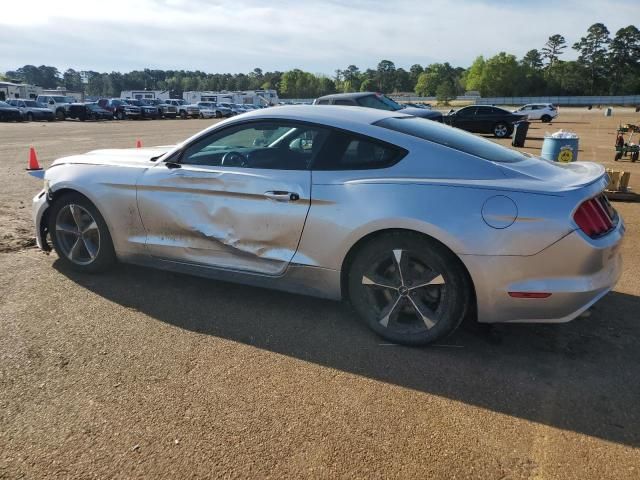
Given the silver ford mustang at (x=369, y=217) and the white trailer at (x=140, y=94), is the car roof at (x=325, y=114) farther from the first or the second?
the white trailer at (x=140, y=94)

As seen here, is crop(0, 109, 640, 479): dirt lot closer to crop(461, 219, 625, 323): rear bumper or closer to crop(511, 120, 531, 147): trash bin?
crop(461, 219, 625, 323): rear bumper

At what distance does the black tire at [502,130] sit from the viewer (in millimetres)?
21531

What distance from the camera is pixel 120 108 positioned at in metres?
41.8

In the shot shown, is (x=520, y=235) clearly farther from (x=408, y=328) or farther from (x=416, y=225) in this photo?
(x=408, y=328)

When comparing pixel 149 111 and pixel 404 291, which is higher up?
pixel 149 111

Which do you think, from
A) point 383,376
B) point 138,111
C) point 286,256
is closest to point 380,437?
point 383,376

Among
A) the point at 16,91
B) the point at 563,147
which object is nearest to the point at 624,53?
the point at 16,91

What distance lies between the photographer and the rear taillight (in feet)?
9.61

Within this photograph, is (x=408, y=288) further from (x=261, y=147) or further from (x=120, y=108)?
(x=120, y=108)

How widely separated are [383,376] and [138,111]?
44767mm

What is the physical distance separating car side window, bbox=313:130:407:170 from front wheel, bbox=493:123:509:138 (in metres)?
20.0

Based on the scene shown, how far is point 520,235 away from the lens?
9.52 ft

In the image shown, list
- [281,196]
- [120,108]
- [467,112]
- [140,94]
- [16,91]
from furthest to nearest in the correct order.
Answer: [140,94], [16,91], [120,108], [467,112], [281,196]

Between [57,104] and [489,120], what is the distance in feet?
108
